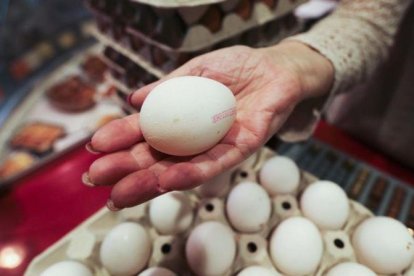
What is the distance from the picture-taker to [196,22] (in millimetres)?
1020

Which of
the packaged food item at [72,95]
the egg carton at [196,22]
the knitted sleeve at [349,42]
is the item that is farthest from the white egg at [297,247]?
the packaged food item at [72,95]

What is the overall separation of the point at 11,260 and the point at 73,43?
5.25 feet

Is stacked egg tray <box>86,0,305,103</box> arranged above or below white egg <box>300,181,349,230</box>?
above

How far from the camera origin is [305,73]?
0.88 metres

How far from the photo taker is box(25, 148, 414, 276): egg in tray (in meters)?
0.78

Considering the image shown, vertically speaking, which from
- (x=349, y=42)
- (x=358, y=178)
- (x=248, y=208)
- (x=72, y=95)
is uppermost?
(x=349, y=42)

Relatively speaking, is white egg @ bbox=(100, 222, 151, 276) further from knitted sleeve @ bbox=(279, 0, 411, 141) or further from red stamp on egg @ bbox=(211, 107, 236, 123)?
knitted sleeve @ bbox=(279, 0, 411, 141)

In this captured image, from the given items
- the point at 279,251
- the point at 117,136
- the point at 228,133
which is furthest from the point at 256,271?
the point at 117,136

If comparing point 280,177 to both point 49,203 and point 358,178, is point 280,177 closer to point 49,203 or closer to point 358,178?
point 358,178

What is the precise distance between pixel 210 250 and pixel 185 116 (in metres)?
0.32

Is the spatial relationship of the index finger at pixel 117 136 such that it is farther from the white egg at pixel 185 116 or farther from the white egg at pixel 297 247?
the white egg at pixel 297 247

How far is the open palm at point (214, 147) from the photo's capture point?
1.92 feet

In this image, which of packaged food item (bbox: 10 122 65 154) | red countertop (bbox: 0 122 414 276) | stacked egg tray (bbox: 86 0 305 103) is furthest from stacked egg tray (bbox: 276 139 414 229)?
packaged food item (bbox: 10 122 65 154)

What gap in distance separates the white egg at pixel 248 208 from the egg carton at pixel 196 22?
438mm
